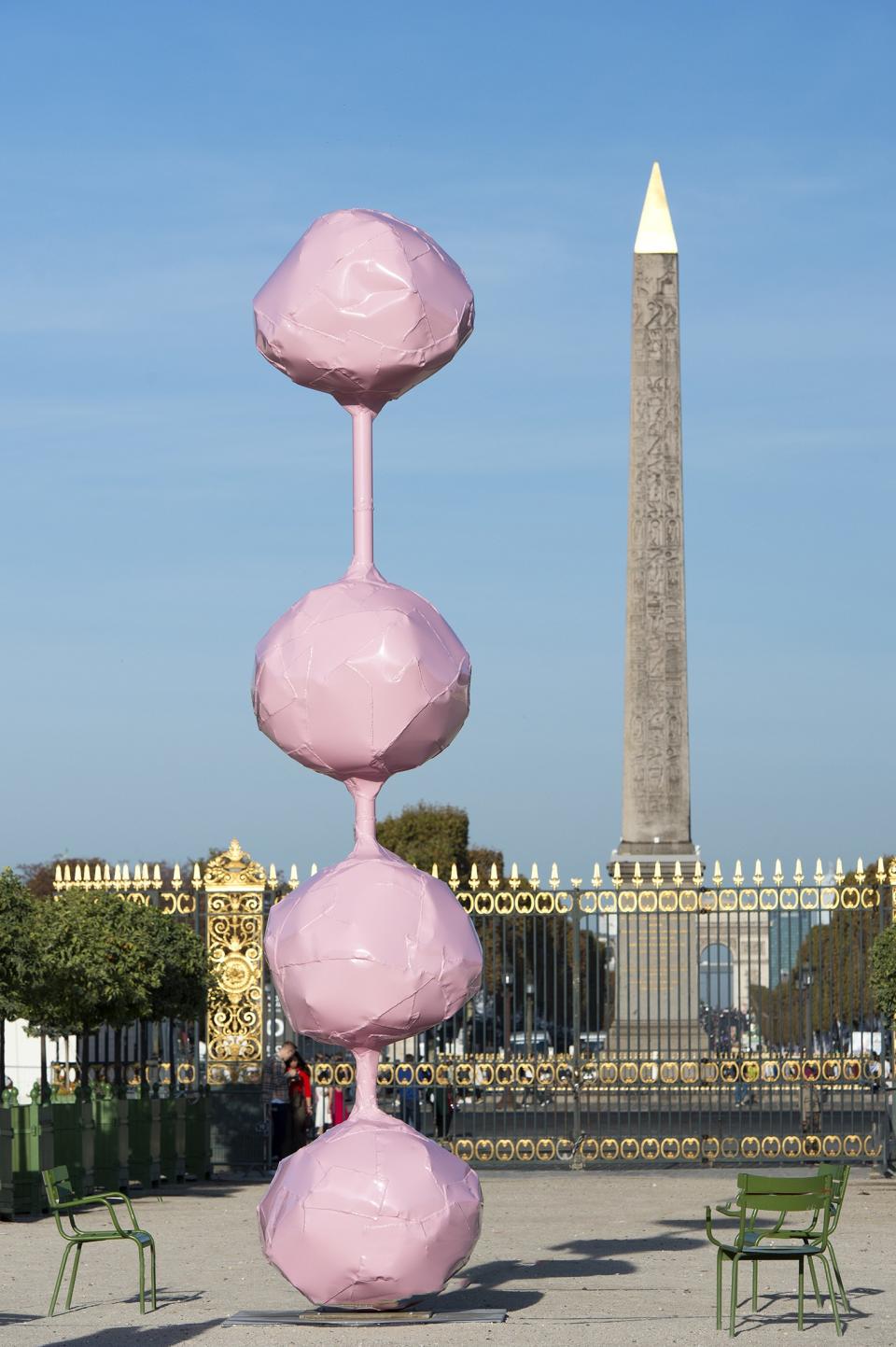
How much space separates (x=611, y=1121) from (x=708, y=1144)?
3.35 metres

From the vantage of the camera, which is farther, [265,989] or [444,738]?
[265,989]

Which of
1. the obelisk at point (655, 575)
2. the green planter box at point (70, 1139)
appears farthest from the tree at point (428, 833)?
the green planter box at point (70, 1139)

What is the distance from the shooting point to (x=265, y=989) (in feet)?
59.7

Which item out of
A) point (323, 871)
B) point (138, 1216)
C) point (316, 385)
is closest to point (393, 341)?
point (316, 385)

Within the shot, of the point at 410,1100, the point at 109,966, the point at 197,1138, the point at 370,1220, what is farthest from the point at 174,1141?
the point at 370,1220

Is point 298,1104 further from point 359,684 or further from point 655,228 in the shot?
point 655,228

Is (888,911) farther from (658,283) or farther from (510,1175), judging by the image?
(658,283)

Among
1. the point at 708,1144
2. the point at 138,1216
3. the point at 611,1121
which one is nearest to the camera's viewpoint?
the point at 138,1216

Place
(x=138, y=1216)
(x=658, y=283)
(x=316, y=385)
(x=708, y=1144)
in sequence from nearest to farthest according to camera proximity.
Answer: (x=316, y=385) < (x=138, y=1216) < (x=708, y=1144) < (x=658, y=283)

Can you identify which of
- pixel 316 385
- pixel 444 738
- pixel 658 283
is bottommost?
pixel 444 738

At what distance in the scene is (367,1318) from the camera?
32.0 ft

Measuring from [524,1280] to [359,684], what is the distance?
3.61 m

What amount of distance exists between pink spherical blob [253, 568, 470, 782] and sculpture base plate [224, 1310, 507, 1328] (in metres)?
2.48

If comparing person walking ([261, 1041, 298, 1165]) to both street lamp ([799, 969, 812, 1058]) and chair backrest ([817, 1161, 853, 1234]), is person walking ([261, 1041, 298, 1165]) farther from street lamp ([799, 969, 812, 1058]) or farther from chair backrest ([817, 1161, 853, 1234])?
chair backrest ([817, 1161, 853, 1234])
